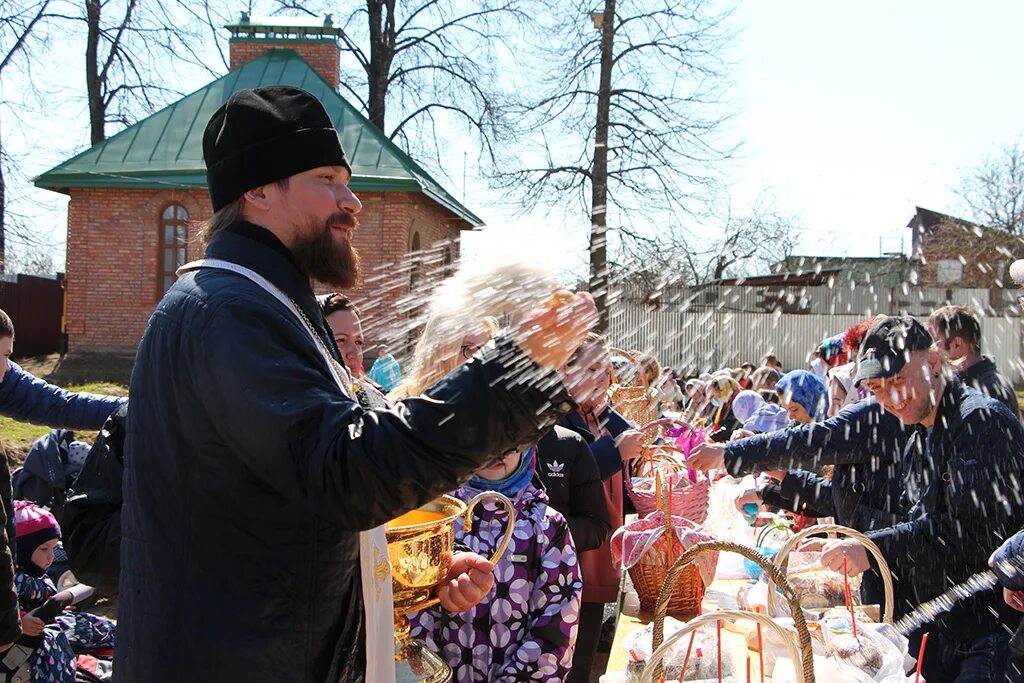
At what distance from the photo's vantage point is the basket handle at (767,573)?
2.26 m

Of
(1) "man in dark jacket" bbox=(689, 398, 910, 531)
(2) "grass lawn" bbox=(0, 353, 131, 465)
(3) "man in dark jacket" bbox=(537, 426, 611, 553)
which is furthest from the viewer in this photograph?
(2) "grass lawn" bbox=(0, 353, 131, 465)

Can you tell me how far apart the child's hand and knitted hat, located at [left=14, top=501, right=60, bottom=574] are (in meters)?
0.26

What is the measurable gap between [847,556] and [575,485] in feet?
3.45

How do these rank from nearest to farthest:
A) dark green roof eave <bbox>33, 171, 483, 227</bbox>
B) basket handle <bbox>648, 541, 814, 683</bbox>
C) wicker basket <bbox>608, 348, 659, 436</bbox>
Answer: basket handle <bbox>648, 541, 814, 683</bbox> < wicker basket <bbox>608, 348, 659, 436</bbox> < dark green roof eave <bbox>33, 171, 483, 227</bbox>

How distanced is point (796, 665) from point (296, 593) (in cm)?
146

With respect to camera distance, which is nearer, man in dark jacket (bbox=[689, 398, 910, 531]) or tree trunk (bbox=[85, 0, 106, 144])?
man in dark jacket (bbox=[689, 398, 910, 531])

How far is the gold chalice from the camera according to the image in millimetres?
1839

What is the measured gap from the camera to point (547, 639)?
267 cm

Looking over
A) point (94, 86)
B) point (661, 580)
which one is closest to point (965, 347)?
point (661, 580)

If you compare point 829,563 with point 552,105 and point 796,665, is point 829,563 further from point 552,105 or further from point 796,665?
point 552,105

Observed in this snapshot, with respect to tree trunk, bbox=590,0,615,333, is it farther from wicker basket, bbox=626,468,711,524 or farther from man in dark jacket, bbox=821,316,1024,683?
man in dark jacket, bbox=821,316,1024,683

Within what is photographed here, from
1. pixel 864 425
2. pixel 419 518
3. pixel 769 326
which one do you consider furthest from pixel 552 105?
pixel 419 518

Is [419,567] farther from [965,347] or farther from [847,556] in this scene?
[965,347]

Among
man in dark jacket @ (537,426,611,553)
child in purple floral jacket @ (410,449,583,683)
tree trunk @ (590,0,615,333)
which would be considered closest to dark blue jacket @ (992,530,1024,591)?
child in purple floral jacket @ (410,449,583,683)
